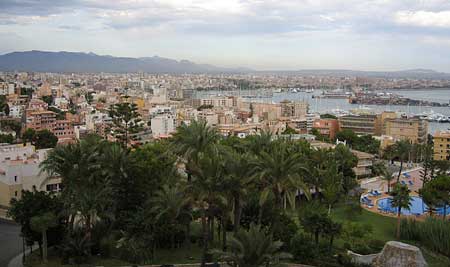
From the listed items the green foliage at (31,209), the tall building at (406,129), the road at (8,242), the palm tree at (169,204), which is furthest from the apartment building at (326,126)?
the green foliage at (31,209)

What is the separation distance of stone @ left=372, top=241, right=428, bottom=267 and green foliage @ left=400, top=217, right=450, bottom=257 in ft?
12.9

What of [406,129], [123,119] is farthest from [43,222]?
[406,129]

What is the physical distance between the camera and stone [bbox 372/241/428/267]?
13.8 m

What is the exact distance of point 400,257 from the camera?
13.9m

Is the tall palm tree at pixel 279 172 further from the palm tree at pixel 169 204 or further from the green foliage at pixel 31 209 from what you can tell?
the green foliage at pixel 31 209

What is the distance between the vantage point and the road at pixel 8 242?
1592 centimetres

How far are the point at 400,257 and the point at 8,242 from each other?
12416 mm

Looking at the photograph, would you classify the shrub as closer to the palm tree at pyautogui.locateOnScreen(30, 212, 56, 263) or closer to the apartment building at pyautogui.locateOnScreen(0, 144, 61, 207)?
the palm tree at pyautogui.locateOnScreen(30, 212, 56, 263)

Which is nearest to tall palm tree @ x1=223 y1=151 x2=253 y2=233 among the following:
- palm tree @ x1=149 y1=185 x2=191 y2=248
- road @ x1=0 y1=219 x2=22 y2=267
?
palm tree @ x1=149 y1=185 x2=191 y2=248

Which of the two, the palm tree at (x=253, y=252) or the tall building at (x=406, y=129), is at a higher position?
the palm tree at (x=253, y=252)

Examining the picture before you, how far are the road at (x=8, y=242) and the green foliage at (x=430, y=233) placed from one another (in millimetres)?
13718

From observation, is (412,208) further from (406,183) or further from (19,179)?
(19,179)

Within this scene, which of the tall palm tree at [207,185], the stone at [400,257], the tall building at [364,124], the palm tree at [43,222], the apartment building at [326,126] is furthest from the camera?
the tall building at [364,124]

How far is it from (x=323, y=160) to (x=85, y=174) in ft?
43.5
